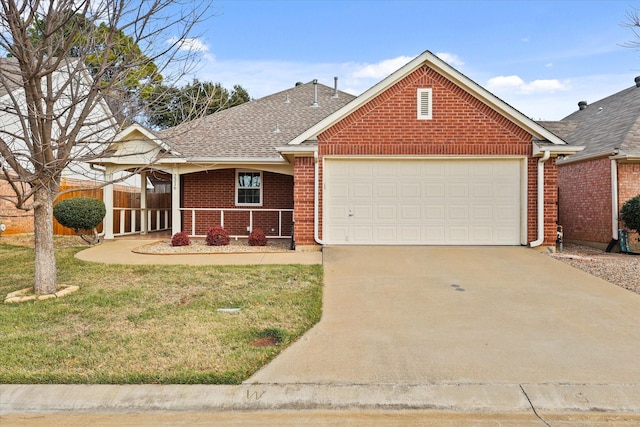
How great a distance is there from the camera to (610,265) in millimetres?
9625

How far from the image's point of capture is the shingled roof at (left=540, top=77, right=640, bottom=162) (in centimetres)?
1264

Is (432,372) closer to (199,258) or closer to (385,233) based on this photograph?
(385,233)

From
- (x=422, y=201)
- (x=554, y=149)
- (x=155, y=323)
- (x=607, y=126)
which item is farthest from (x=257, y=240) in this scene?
(x=607, y=126)

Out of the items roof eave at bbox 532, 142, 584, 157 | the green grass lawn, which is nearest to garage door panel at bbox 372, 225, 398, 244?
the green grass lawn

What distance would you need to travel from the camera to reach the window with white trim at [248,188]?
48.0ft

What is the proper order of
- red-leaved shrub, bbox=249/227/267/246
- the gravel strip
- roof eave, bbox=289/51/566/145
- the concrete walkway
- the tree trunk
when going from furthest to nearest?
red-leaved shrub, bbox=249/227/267/246 < roof eave, bbox=289/51/566/145 < the gravel strip < the tree trunk < the concrete walkway

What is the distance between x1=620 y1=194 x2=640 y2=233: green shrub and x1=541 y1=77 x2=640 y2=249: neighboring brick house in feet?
1.30

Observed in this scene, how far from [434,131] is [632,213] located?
5972 mm

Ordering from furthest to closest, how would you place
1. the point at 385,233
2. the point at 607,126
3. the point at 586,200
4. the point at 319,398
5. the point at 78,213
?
the point at 607,126 < the point at 586,200 < the point at 78,213 < the point at 385,233 < the point at 319,398

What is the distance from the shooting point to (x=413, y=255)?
10.2 m

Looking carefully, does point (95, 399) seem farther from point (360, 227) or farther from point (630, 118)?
point (630, 118)

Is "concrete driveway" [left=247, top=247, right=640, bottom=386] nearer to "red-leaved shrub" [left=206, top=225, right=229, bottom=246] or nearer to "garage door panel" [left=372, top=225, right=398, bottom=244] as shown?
"garage door panel" [left=372, top=225, right=398, bottom=244]

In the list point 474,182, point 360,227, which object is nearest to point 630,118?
point 474,182

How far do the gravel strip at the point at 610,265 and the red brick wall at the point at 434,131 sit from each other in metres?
1.15
